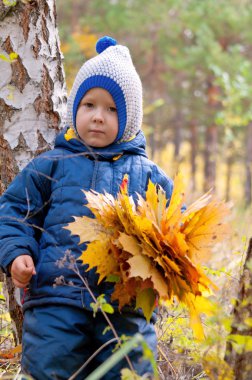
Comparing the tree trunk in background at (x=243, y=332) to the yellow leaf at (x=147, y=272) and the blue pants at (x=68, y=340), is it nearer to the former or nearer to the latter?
the yellow leaf at (x=147, y=272)

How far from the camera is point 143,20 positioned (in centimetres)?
1889

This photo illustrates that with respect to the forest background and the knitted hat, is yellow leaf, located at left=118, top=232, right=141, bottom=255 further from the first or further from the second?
the forest background

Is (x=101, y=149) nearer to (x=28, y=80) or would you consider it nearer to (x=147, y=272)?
(x=28, y=80)

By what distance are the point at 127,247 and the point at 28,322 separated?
629 millimetres

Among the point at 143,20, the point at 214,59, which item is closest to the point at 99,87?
the point at 214,59

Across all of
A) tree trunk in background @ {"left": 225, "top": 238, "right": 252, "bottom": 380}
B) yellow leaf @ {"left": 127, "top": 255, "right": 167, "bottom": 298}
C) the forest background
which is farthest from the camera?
the forest background

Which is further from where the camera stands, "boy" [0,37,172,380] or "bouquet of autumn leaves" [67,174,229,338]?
"boy" [0,37,172,380]

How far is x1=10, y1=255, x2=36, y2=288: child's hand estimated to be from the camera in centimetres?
251

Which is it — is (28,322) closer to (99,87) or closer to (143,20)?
(99,87)

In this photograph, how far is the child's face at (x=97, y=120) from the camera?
282cm

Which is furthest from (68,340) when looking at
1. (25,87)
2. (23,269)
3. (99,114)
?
(25,87)

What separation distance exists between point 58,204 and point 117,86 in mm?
669

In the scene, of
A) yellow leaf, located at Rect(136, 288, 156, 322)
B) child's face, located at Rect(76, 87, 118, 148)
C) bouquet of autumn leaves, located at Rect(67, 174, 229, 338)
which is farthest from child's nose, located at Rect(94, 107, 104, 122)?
yellow leaf, located at Rect(136, 288, 156, 322)

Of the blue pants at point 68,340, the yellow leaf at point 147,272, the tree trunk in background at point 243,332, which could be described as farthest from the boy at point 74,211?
the tree trunk in background at point 243,332
